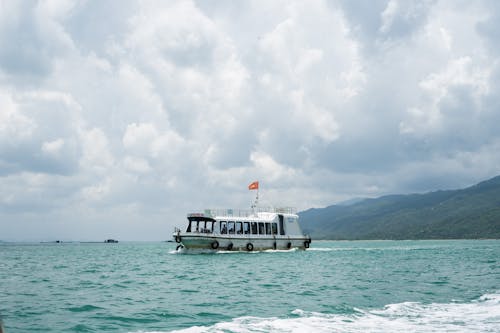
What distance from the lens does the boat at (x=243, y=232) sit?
170 feet

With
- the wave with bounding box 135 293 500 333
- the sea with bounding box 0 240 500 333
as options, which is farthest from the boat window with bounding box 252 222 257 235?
the wave with bounding box 135 293 500 333

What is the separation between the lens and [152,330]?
1421cm

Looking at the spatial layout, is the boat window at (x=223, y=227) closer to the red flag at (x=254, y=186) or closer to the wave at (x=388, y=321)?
the red flag at (x=254, y=186)

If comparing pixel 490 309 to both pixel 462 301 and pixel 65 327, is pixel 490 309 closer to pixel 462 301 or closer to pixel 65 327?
pixel 462 301

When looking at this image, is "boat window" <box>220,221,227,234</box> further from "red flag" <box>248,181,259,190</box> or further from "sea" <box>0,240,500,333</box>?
"sea" <box>0,240,500,333</box>

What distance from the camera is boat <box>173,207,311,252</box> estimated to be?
5172cm

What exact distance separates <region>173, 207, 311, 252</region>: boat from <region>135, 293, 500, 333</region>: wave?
3532 centimetres

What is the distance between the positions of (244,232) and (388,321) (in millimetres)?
41208

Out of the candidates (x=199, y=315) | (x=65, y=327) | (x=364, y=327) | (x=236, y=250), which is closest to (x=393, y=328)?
(x=364, y=327)

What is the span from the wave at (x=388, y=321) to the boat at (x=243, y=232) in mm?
35323

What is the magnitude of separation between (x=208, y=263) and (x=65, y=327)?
26.1m

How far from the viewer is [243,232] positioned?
55906 mm

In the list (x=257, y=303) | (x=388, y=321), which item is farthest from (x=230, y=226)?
(x=388, y=321)

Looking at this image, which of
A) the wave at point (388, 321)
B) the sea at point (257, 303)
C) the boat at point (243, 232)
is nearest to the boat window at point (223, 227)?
the boat at point (243, 232)
